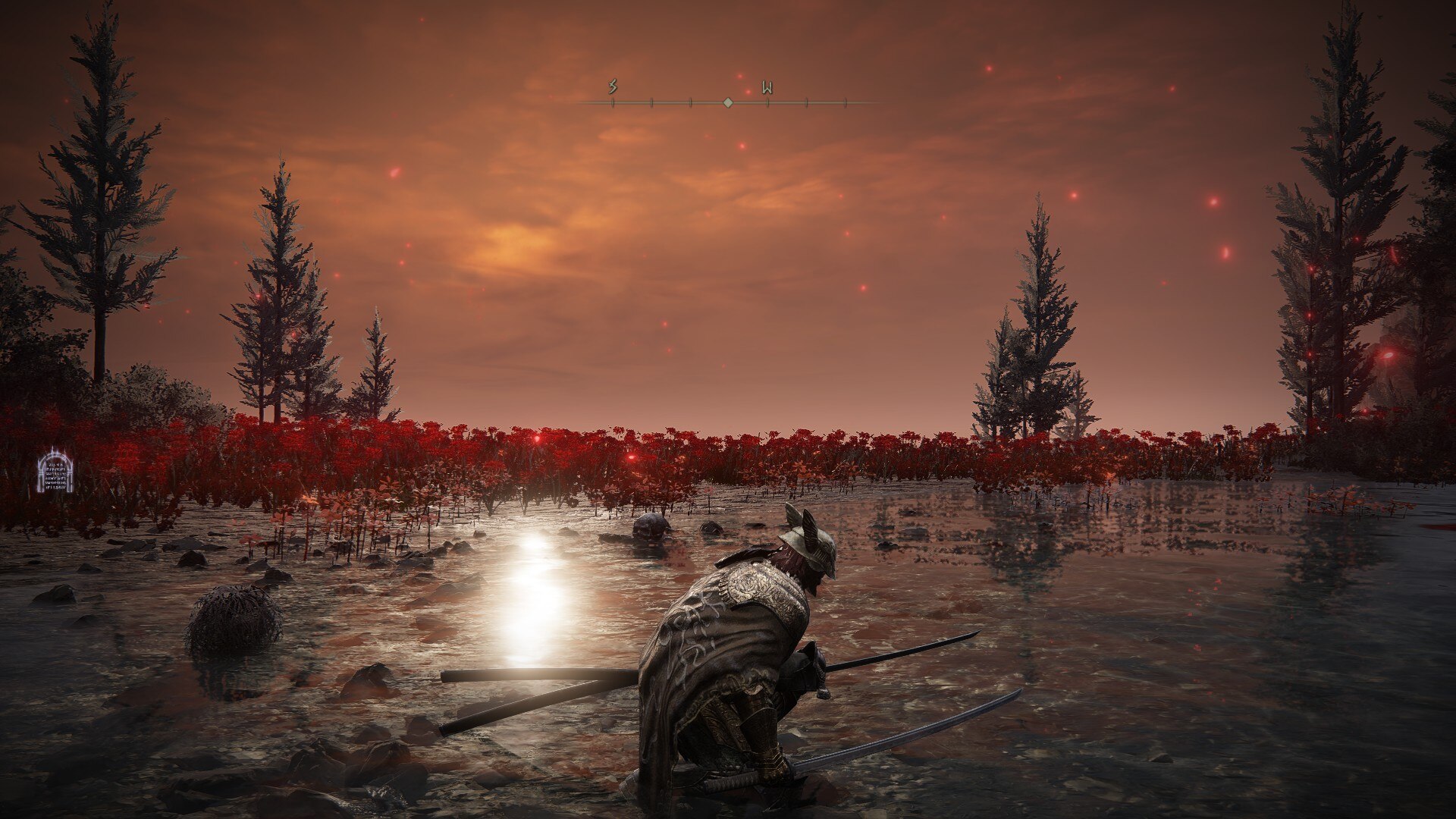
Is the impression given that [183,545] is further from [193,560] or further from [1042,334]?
[1042,334]

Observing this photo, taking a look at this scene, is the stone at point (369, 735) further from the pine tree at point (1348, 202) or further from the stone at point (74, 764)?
the pine tree at point (1348, 202)

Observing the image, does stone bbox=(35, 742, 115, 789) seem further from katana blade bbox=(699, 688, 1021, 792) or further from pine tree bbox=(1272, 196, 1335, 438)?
pine tree bbox=(1272, 196, 1335, 438)

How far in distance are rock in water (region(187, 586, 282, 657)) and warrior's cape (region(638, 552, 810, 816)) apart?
3.60 metres

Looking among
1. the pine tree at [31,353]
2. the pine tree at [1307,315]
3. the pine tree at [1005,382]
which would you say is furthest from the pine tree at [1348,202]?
the pine tree at [31,353]

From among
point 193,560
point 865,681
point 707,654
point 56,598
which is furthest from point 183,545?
point 707,654

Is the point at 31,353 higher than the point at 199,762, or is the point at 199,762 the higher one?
the point at 31,353

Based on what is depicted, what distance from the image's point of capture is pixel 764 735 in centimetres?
336

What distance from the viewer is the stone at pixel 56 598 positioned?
7.04 meters

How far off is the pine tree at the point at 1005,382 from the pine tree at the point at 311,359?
88.1 ft

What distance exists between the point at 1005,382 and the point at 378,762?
3019 cm

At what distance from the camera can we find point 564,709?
4.77 m

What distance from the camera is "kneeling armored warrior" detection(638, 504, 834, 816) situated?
11.0 feet

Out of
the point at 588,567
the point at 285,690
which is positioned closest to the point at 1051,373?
the point at 588,567

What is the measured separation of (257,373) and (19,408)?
1412 cm
